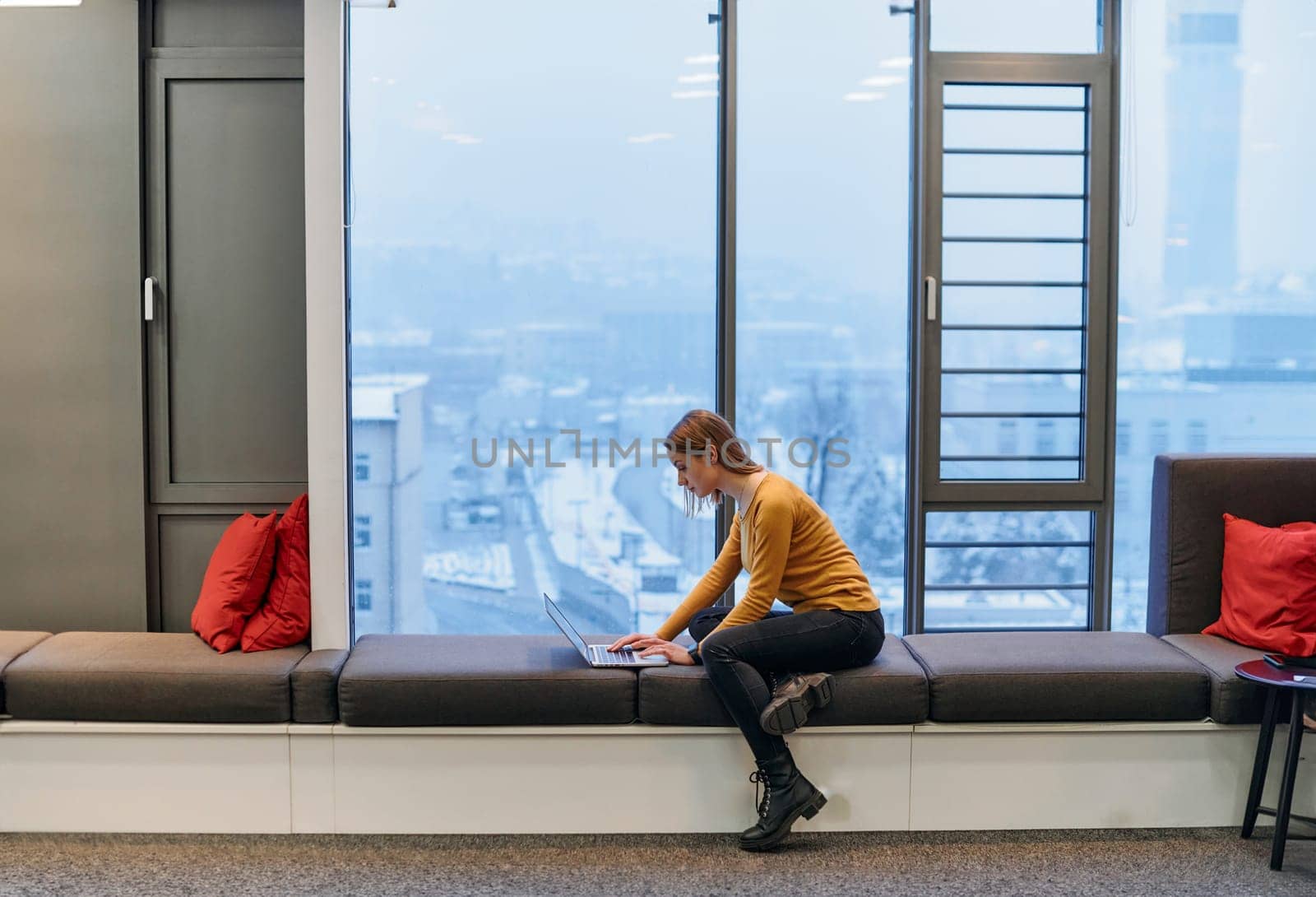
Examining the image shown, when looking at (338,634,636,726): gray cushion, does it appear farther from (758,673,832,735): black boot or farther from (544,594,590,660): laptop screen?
(758,673,832,735): black boot

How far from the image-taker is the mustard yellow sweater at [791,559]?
3.21 meters

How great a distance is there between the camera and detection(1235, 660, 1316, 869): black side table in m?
3.01

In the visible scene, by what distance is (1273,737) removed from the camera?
3.22 m

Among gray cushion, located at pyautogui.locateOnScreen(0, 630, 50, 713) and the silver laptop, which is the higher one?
the silver laptop

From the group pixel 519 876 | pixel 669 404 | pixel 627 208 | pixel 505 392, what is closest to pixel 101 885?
pixel 519 876

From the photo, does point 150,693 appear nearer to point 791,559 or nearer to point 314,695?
point 314,695

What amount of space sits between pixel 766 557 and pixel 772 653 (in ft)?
0.90

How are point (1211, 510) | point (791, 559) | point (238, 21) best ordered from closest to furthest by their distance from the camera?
1. point (791, 559)
2. point (1211, 510)
3. point (238, 21)

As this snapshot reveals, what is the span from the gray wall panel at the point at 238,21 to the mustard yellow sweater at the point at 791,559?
7.48 feet

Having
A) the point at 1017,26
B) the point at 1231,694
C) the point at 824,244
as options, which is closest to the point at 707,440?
the point at 824,244

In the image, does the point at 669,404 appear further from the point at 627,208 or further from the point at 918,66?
the point at 918,66

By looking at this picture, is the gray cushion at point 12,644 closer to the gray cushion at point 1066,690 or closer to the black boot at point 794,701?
the black boot at point 794,701

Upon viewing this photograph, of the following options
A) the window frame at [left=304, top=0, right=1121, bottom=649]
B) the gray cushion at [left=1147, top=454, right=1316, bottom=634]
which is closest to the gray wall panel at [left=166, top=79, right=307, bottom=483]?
the window frame at [left=304, top=0, right=1121, bottom=649]

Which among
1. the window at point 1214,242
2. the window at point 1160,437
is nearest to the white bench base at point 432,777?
the window at point 1160,437
